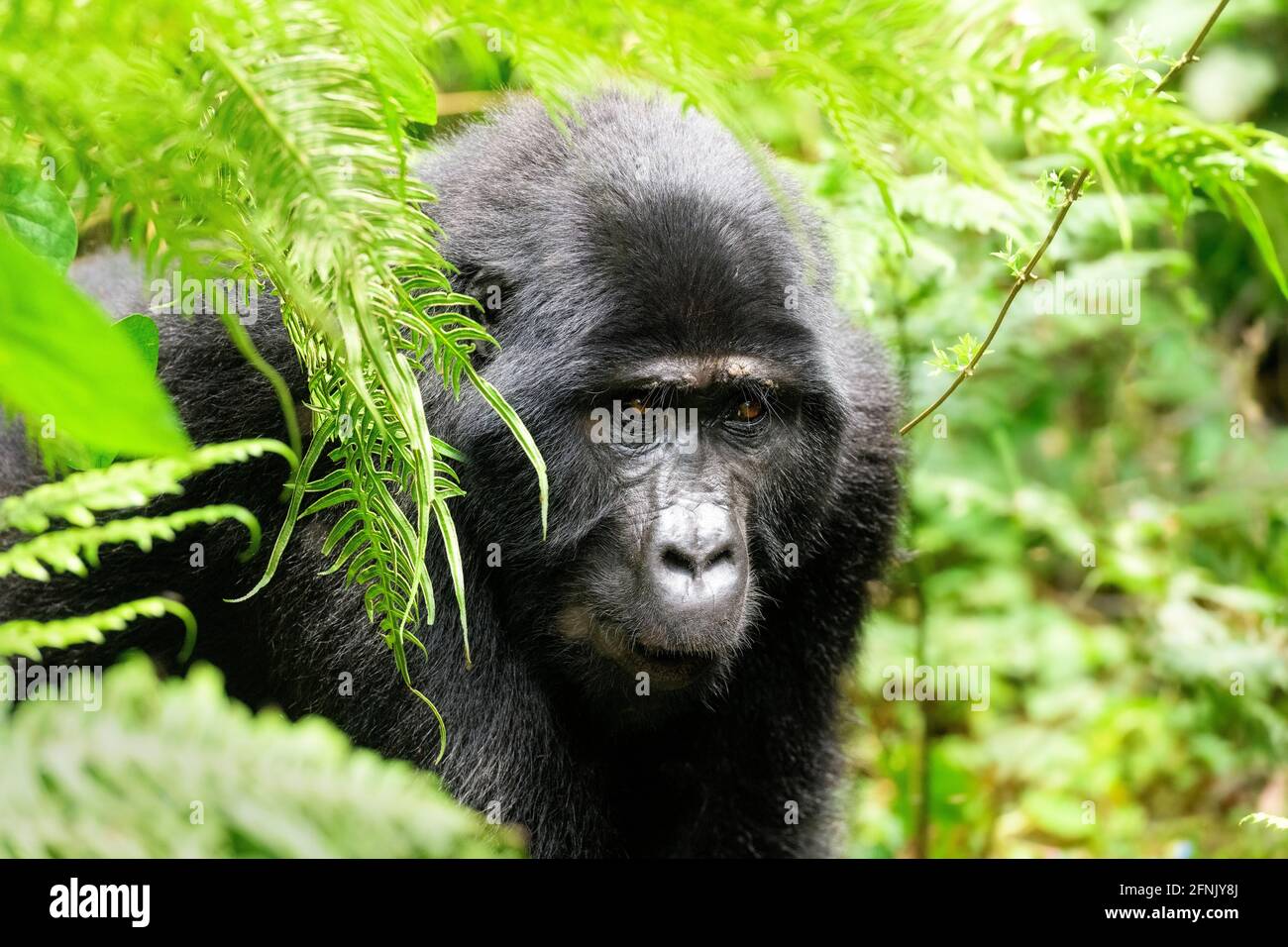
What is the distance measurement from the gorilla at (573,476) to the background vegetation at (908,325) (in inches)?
7.1

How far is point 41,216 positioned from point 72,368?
1.22m

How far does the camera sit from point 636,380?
3.47m

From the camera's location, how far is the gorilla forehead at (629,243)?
3.47 metres

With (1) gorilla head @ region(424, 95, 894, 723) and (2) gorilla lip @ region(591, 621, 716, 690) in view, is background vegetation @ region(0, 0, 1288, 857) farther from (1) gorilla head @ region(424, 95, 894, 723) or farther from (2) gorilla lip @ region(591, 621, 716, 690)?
(2) gorilla lip @ region(591, 621, 716, 690)

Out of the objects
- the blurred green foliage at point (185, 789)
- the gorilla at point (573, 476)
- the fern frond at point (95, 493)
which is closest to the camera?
the blurred green foliage at point (185, 789)

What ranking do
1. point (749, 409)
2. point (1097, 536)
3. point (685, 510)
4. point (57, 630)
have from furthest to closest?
point (1097, 536)
point (749, 409)
point (685, 510)
point (57, 630)

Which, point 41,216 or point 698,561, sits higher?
point 41,216

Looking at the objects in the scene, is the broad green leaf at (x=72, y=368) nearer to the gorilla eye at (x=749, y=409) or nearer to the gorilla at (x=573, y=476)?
the gorilla at (x=573, y=476)

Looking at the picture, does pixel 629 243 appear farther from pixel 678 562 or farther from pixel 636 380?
pixel 678 562

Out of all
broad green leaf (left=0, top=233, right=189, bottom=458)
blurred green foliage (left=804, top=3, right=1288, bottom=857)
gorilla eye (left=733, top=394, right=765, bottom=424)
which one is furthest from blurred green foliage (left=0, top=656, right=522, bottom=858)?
blurred green foliage (left=804, top=3, right=1288, bottom=857)

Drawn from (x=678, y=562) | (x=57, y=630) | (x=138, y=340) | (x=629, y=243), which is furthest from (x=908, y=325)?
(x=57, y=630)

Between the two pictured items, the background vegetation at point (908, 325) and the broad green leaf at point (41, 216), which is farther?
the broad green leaf at point (41, 216)

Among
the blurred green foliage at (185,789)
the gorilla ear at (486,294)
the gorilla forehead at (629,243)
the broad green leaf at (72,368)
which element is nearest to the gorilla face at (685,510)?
the gorilla forehead at (629,243)

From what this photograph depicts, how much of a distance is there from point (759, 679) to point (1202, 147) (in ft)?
8.39
